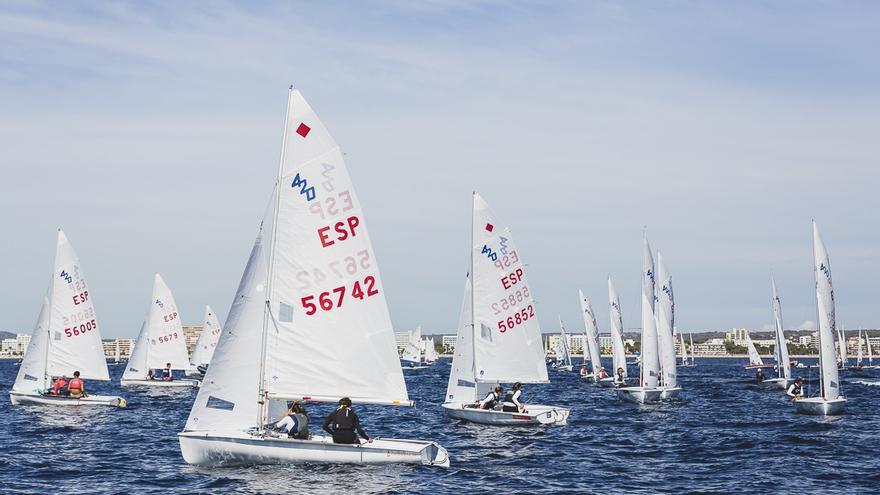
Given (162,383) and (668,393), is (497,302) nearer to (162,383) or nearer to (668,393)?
(668,393)

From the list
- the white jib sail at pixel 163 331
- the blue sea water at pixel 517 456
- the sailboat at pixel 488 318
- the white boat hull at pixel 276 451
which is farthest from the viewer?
the white jib sail at pixel 163 331

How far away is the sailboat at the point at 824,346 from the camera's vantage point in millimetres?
46469

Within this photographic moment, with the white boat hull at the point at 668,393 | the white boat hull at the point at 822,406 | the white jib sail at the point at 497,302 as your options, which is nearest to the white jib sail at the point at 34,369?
the white jib sail at the point at 497,302

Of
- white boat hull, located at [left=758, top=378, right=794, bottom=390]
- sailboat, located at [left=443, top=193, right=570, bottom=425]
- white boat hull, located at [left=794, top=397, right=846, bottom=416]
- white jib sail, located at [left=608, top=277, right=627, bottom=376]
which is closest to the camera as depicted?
sailboat, located at [left=443, top=193, right=570, bottom=425]

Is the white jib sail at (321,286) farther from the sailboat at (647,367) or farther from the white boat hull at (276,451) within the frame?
the sailboat at (647,367)

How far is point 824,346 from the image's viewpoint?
46.8 meters

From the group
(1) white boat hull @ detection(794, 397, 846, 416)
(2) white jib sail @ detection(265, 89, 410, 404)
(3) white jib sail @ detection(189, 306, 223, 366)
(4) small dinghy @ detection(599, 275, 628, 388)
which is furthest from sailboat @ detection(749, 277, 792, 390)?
(2) white jib sail @ detection(265, 89, 410, 404)

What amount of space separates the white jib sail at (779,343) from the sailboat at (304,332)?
59457mm

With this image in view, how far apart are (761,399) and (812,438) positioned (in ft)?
86.4

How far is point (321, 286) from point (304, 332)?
4.09 ft

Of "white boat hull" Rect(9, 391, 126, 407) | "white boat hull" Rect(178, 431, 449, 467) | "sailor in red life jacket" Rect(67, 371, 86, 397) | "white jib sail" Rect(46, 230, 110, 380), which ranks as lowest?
"white boat hull" Rect(178, 431, 449, 467)

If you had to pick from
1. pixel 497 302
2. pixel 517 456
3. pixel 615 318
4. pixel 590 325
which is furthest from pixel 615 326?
pixel 517 456

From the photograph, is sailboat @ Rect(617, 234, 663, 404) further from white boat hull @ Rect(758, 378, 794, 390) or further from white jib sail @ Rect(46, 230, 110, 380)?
white jib sail @ Rect(46, 230, 110, 380)

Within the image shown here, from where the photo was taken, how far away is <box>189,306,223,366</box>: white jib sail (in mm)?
92088
